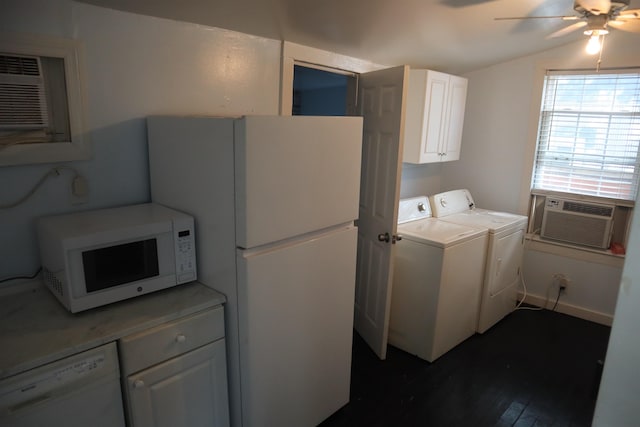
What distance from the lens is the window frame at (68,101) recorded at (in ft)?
5.13

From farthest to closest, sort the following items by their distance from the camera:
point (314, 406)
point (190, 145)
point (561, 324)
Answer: point (561, 324), point (314, 406), point (190, 145)

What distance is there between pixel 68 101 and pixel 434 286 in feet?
7.48

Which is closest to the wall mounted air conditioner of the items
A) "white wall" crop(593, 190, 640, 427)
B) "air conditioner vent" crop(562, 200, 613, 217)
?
"air conditioner vent" crop(562, 200, 613, 217)

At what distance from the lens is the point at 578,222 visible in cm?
344

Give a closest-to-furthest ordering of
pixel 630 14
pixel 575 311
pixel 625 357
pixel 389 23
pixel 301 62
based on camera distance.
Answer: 1. pixel 625 357
2. pixel 630 14
3. pixel 389 23
4. pixel 301 62
5. pixel 575 311

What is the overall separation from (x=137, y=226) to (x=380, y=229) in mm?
1562

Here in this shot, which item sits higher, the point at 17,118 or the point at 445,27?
the point at 445,27

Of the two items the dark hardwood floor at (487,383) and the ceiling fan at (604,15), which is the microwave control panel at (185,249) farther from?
the ceiling fan at (604,15)

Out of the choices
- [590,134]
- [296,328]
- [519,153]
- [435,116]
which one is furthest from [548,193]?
[296,328]

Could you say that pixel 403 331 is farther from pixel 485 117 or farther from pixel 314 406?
pixel 485 117

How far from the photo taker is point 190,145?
173cm

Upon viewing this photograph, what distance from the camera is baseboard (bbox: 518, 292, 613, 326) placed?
3438mm

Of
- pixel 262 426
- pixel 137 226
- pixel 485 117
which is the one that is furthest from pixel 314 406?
pixel 485 117

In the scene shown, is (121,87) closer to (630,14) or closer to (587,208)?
(630,14)
